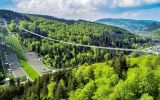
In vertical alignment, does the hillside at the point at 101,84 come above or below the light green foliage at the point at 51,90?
above

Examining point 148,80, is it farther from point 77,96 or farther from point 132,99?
point 77,96

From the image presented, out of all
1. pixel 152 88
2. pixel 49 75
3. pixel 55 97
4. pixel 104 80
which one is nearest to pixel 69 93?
pixel 55 97

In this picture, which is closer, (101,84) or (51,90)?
(101,84)

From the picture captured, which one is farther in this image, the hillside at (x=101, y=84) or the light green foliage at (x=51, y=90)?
the light green foliage at (x=51, y=90)

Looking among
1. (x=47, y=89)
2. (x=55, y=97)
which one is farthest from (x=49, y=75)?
(x=55, y=97)

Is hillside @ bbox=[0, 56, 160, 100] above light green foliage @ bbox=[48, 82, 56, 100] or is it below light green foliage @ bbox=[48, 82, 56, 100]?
above

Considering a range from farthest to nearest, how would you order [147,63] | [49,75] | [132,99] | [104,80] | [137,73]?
[49,75] → [147,63] → [104,80] → [137,73] → [132,99]

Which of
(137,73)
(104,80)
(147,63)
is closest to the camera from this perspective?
(137,73)

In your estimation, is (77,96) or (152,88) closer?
(152,88)

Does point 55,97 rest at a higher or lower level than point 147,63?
lower

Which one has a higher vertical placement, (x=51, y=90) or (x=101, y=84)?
(x=101, y=84)

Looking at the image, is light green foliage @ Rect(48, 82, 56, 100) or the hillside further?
light green foliage @ Rect(48, 82, 56, 100)
